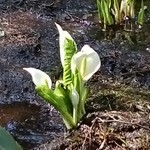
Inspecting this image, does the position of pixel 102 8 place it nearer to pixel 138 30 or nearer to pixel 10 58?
pixel 138 30

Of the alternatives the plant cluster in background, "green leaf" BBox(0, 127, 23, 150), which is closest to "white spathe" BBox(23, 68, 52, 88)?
"green leaf" BBox(0, 127, 23, 150)

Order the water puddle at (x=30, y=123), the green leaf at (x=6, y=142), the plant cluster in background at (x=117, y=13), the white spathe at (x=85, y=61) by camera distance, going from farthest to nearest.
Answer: the plant cluster in background at (x=117, y=13) → the water puddle at (x=30, y=123) → the white spathe at (x=85, y=61) → the green leaf at (x=6, y=142)

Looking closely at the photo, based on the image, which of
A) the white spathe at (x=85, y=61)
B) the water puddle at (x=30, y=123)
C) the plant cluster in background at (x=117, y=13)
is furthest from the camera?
the plant cluster in background at (x=117, y=13)

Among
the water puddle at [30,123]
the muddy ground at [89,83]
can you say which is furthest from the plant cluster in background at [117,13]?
the water puddle at [30,123]

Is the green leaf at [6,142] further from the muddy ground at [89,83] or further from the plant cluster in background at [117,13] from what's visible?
the plant cluster in background at [117,13]

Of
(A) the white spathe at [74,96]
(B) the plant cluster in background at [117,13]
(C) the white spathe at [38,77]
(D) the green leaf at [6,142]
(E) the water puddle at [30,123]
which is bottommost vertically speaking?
(E) the water puddle at [30,123]

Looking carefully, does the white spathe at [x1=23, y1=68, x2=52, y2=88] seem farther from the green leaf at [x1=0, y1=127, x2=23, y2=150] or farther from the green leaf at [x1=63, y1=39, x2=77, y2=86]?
the green leaf at [x1=0, y1=127, x2=23, y2=150]

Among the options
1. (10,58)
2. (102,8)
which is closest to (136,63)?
(102,8)
